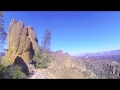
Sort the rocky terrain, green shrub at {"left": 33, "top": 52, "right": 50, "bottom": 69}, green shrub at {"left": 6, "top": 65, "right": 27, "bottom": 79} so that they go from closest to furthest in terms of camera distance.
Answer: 1. green shrub at {"left": 6, "top": 65, "right": 27, "bottom": 79}
2. the rocky terrain
3. green shrub at {"left": 33, "top": 52, "right": 50, "bottom": 69}

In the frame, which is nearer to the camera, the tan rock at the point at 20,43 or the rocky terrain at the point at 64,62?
the rocky terrain at the point at 64,62

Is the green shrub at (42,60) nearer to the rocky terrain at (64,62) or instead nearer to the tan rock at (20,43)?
the rocky terrain at (64,62)

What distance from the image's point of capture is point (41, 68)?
5.41 meters

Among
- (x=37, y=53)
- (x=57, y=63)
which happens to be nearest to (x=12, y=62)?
(x=37, y=53)

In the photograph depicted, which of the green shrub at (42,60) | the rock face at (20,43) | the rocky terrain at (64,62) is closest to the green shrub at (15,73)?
the rocky terrain at (64,62)

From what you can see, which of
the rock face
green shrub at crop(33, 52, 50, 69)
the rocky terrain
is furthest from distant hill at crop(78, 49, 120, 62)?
the rock face

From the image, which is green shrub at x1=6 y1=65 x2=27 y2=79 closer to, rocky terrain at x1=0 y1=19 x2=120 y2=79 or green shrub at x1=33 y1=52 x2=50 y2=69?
rocky terrain at x1=0 y1=19 x2=120 y2=79

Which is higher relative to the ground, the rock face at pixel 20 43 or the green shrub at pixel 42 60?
the rock face at pixel 20 43

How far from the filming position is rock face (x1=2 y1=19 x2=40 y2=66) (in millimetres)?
5695

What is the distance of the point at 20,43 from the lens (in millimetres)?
7023

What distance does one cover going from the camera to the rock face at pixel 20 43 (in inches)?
224

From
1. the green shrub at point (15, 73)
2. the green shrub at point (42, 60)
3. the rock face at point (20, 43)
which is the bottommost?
the green shrub at point (15, 73)

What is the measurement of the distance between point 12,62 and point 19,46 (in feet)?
4.76

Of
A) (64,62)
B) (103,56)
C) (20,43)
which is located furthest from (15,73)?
(20,43)
